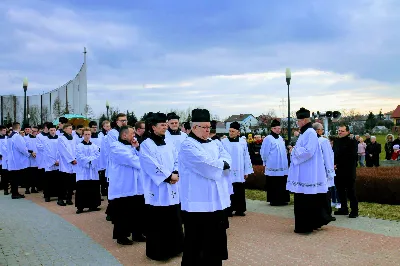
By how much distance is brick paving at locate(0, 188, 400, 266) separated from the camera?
6676 mm

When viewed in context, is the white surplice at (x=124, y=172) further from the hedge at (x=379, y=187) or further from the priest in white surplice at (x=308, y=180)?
the hedge at (x=379, y=187)

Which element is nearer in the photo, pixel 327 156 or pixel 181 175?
pixel 181 175

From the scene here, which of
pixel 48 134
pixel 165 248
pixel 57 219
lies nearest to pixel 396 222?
pixel 165 248

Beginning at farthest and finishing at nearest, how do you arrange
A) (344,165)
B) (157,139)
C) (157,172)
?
(344,165)
(157,139)
(157,172)

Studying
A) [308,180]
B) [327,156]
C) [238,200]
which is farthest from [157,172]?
[238,200]

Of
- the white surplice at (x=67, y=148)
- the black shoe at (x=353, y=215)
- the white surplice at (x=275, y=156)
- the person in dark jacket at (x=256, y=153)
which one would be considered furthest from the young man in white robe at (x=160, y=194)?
the person in dark jacket at (x=256, y=153)

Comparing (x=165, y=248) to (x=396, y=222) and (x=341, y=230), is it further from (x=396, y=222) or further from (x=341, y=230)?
(x=396, y=222)

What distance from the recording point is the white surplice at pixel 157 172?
6789 millimetres

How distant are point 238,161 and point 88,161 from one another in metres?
3.88

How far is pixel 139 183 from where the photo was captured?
331 inches

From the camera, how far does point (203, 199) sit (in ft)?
18.4

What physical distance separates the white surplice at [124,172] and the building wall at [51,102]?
28514 mm

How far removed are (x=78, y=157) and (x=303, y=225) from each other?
601 cm

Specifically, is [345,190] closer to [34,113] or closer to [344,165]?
[344,165]
